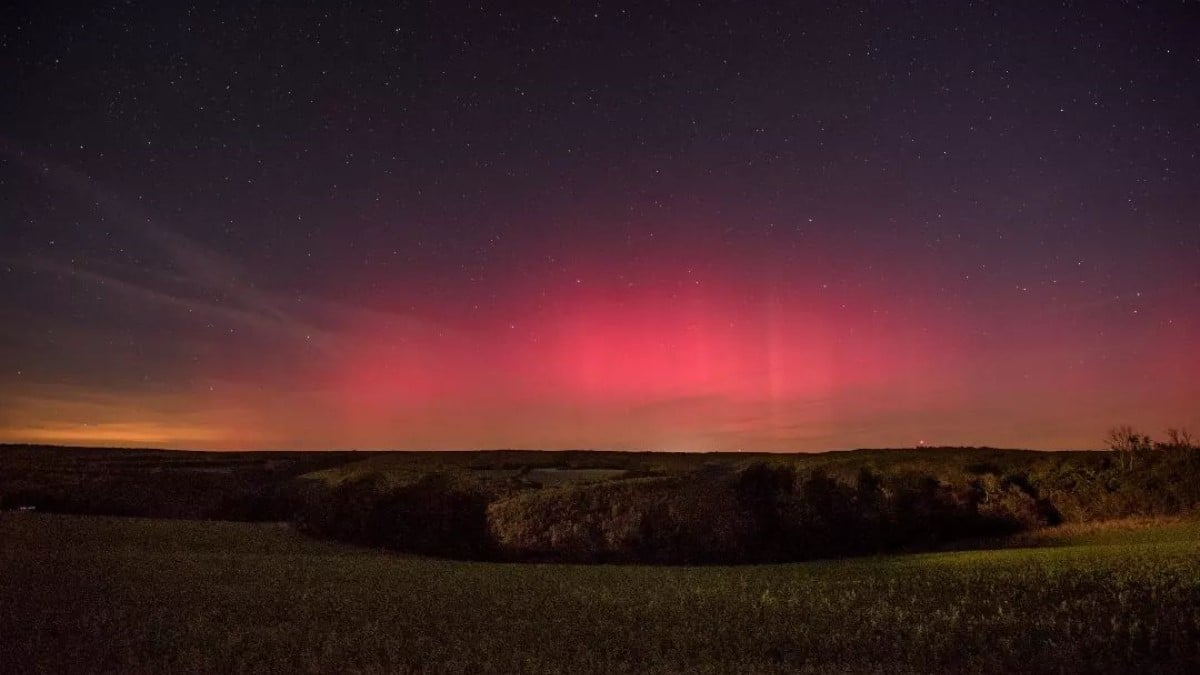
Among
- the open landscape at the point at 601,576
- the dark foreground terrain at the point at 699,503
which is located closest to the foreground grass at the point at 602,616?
the open landscape at the point at 601,576

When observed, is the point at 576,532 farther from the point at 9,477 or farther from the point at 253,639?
the point at 9,477

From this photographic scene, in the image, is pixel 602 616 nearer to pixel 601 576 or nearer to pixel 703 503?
pixel 601 576

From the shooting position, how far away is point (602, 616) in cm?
1590

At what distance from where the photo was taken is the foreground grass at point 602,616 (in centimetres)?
1191

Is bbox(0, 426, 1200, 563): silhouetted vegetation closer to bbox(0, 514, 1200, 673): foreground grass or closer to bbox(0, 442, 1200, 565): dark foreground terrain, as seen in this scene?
bbox(0, 442, 1200, 565): dark foreground terrain

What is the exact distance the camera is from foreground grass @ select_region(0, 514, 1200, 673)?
11.9m

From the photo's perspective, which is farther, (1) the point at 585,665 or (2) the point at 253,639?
(2) the point at 253,639

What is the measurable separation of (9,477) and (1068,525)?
2221 inches

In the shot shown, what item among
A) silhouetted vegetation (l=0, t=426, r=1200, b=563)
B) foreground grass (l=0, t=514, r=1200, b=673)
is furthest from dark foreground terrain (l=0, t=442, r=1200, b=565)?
foreground grass (l=0, t=514, r=1200, b=673)

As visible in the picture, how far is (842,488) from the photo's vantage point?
41.3 metres

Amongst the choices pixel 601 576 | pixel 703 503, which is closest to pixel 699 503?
pixel 703 503

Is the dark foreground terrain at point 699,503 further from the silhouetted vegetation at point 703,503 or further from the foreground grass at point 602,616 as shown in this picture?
the foreground grass at point 602,616

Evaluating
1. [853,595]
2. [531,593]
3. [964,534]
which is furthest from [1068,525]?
[531,593]

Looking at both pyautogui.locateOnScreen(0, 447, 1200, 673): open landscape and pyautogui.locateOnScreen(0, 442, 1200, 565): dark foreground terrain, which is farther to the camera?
pyautogui.locateOnScreen(0, 442, 1200, 565): dark foreground terrain
